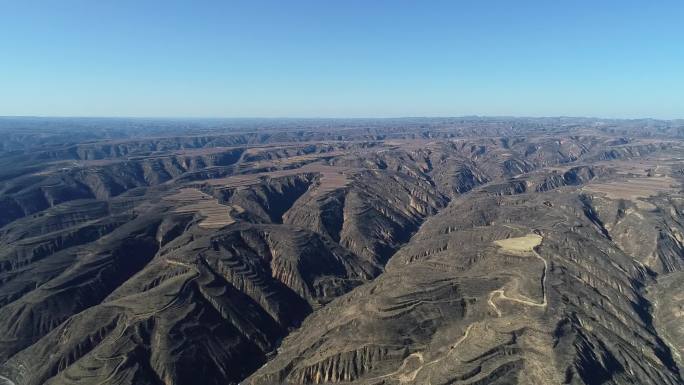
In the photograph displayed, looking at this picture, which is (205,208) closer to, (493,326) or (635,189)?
(493,326)

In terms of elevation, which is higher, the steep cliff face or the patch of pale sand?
the patch of pale sand

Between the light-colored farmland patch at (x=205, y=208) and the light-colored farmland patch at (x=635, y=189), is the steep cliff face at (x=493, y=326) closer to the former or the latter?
the light-colored farmland patch at (x=635, y=189)

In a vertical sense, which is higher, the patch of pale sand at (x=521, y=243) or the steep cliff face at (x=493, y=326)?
the patch of pale sand at (x=521, y=243)

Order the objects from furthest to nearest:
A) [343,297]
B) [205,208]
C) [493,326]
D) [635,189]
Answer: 1. [635,189]
2. [205,208]
3. [343,297]
4. [493,326]

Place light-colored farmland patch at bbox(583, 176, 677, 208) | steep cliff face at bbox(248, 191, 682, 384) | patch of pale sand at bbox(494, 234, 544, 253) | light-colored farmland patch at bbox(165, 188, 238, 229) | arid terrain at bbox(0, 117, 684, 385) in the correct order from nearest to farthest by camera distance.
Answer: steep cliff face at bbox(248, 191, 682, 384) → arid terrain at bbox(0, 117, 684, 385) → patch of pale sand at bbox(494, 234, 544, 253) → light-colored farmland patch at bbox(165, 188, 238, 229) → light-colored farmland patch at bbox(583, 176, 677, 208)

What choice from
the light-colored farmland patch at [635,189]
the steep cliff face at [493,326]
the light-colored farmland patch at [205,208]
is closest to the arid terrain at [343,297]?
the steep cliff face at [493,326]

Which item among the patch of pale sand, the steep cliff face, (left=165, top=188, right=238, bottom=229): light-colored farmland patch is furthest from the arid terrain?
(left=165, top=188, right=238, bottom=229): light-colored farmland patch

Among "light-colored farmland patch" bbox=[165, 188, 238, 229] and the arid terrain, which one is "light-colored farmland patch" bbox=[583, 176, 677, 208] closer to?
the arid terrain

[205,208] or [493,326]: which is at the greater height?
[493,326]

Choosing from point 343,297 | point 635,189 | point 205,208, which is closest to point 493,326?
point 343,297

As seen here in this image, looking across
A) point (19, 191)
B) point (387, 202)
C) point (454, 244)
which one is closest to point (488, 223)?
point (454, 244)
